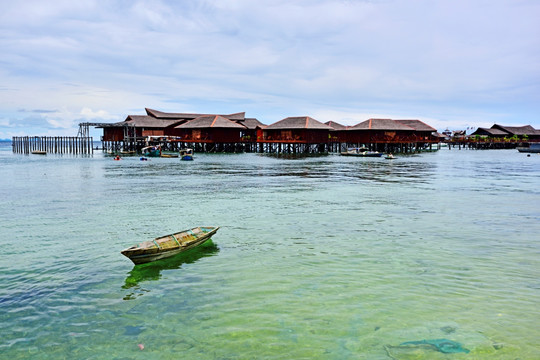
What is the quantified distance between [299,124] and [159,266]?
201ft

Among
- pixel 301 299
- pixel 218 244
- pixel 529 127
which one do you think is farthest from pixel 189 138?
pixel 529 127

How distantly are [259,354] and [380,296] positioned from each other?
3.41 metres

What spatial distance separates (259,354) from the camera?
6.56 m

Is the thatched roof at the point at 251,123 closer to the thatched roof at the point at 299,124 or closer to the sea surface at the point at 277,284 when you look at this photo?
the thatched roof at the point at 299,124

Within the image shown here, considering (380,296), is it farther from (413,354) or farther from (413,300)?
(413,354)

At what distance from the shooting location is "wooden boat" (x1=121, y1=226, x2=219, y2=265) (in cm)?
1029

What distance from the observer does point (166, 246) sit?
A: 36.3 feet

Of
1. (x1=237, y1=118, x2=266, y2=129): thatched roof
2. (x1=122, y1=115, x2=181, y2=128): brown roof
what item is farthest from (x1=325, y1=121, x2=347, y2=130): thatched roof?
(x1=122, y1=115, x2=181, y2=128): brown roof

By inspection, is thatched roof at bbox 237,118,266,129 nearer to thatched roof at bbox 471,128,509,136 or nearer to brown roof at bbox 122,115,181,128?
brown roof at bbox 122,115,181,128

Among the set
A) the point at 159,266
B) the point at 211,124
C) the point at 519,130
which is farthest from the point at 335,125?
the point at 159,266

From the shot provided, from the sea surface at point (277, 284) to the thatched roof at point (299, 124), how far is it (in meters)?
50.8

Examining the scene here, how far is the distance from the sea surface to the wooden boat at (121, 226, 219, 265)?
1.18ft

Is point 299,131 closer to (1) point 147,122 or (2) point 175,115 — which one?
(2) point 175,115

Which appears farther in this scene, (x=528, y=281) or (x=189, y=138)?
(x=189, y=138)
